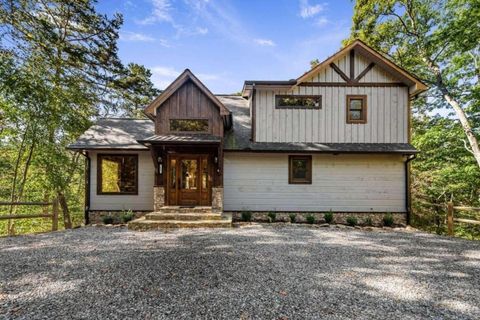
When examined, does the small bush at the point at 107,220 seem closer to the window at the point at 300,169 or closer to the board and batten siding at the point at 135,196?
the board and batten siding at the point at 135,196

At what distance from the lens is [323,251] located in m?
5.69

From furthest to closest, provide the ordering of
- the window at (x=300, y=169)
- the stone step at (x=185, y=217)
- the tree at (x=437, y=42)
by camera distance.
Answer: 1. the tree at (x=437, y=42)
2. the window at (x=300, y=169)
3. the stone step at (x=185, y=217)

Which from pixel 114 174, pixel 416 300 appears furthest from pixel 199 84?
pixel 416 300

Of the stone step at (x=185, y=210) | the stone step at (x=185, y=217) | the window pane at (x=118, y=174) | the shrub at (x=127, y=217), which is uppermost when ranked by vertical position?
the window pane at (x=118, y=174)

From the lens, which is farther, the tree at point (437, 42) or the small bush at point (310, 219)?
the tree at point (437, 42)

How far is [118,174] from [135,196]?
1.21m

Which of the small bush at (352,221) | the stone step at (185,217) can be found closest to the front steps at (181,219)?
the stone step at (185,217)

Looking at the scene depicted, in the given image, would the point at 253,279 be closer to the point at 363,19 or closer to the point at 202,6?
the point at 202,6

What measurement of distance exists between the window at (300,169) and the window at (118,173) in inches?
258

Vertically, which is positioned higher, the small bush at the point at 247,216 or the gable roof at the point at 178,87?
the gable roof at the point at 178,87

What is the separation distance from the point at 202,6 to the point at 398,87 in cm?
898

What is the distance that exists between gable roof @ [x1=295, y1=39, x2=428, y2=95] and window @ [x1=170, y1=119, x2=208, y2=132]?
4.19 meters

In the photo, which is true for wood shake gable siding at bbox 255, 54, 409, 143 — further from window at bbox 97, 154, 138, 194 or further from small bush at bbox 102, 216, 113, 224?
small bush at bbox 102, 216, 113, 224

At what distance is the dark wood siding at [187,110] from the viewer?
940 cm
